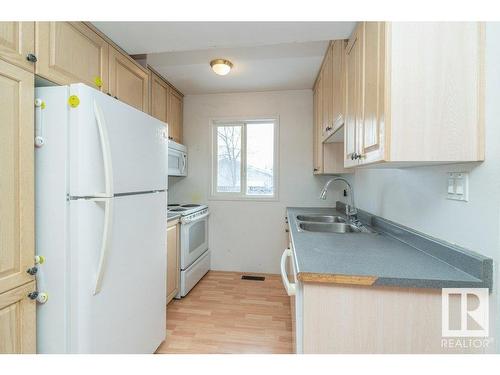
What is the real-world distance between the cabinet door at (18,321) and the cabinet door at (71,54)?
0.96 metres

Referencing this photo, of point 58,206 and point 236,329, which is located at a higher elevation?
point 58,206

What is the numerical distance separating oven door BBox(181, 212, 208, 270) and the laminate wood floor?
0.36 m

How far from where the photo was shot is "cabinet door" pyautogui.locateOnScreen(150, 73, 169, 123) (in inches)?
99.6

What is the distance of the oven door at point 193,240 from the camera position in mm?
2555

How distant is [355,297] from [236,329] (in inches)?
54.0

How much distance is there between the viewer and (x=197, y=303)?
2441 millimetres

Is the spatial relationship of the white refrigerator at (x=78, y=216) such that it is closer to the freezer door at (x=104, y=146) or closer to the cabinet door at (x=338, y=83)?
the freezer door at (x=104, y=146)

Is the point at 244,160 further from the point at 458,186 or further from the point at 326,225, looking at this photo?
the point at 458,186

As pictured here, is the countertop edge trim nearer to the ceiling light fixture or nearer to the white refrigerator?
the white refrigerator

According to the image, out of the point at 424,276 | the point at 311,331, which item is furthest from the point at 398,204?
the point at 311,331

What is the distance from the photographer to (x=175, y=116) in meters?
3.09

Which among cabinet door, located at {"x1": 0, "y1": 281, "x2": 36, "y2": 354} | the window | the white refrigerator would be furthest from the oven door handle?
cabinet door, located at {"x1": 0, "y1": 281, "x2": 36, "y2": 354}

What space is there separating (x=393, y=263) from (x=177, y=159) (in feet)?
8.31
